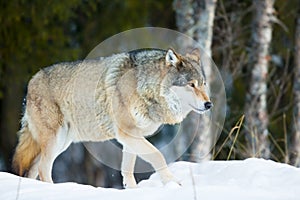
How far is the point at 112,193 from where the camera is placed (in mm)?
4340

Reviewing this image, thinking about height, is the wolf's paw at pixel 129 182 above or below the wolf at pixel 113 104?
below

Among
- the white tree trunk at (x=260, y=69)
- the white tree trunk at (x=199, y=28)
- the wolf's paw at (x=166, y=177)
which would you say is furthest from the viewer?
the white tree trunk at (x=260, y=69)

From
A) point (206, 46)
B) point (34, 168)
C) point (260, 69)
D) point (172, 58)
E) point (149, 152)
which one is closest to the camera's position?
point (149, 152)

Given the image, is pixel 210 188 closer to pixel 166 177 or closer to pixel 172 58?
pixel 166 177

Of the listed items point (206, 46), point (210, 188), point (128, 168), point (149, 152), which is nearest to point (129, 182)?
point (128, 168)

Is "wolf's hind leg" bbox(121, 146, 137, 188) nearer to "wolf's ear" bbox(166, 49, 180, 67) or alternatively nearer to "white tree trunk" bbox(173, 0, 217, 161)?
"wolf's ear" bbox(166, 49, 180, 67)

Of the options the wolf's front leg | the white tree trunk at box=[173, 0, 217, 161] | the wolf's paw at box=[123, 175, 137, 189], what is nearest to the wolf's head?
the wolf's front leg

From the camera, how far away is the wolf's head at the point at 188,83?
5914mm

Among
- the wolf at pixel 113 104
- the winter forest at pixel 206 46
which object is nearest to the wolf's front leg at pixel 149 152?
the wolf at pixel 113 104

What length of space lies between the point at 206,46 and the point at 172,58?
4.09 m

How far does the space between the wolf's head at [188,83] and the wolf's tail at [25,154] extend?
147cm

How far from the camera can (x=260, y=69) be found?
10.6 m

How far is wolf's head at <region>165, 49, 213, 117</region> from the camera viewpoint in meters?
5.91

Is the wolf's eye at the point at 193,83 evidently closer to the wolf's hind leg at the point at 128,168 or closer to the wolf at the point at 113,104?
the wolf at the point at 113,104
